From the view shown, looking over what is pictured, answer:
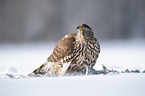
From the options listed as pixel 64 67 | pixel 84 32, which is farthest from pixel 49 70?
pixel 84 32

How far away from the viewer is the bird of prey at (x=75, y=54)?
1011 millimetres

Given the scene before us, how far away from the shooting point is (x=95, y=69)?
1.09 m

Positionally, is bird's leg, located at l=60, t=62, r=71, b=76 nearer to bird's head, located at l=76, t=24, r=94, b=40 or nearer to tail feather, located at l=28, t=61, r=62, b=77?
tail feather, located at l=28, t=61, r=62, b=77

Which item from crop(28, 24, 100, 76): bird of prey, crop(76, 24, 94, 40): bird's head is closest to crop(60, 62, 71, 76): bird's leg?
crop(28, 24, 100, 76): bird of prey

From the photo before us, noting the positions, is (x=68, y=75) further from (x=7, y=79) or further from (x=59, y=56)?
(x=7, y=79)

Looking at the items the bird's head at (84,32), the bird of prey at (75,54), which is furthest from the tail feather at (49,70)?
the bird's head at (84,32)

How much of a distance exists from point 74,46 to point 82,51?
0.13 ft

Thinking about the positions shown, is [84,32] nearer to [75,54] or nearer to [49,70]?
[75,54]

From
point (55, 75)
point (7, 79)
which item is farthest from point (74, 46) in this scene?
point (7, 79)

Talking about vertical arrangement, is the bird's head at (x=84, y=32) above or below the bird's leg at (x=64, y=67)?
above

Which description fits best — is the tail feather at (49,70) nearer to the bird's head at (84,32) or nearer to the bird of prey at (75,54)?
the bird of prey at (75,54)

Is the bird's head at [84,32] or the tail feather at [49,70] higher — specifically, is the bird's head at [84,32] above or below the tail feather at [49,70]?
above

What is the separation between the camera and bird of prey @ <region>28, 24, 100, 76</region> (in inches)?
39.8

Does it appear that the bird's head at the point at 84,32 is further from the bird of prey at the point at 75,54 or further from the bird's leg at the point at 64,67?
the bird's leg at the point at 64,67
